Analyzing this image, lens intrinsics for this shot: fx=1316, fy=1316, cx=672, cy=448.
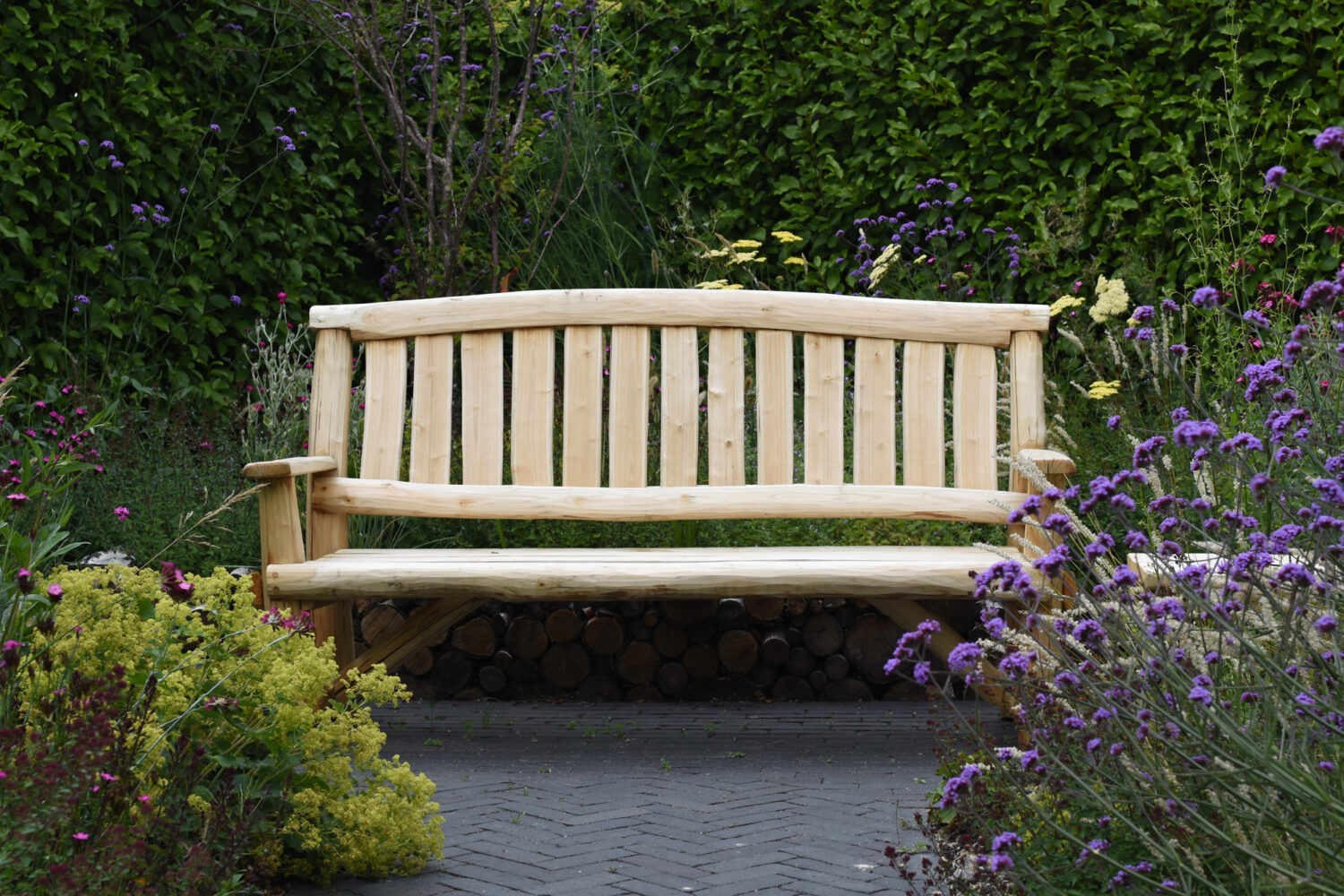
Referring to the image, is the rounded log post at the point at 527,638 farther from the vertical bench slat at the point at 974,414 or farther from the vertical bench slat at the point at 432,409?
the vertical bench slat at the point at 974,414

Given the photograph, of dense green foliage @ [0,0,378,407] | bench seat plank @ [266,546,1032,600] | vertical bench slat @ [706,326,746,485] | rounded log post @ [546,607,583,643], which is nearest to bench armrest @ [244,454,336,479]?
bench seat plank @ [266,546,1032,600]

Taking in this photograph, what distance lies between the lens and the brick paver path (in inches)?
108

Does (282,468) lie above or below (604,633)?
above

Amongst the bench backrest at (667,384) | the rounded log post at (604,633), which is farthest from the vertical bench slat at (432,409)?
the rounded log post at (604,633)

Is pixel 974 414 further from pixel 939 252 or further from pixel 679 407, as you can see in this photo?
pixel 939 252

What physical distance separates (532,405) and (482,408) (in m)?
0.16

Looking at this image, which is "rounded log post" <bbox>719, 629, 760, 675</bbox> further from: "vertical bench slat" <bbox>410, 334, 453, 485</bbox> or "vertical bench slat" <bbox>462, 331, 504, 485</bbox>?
"vertical bench slat" <bbox>410, 334, 453, 485</bbox>

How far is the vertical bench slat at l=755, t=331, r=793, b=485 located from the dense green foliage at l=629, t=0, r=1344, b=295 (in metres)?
1.81

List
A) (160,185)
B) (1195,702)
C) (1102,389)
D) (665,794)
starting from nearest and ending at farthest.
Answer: (1195,702) < (665,794) < (1102,389) < (160,185)

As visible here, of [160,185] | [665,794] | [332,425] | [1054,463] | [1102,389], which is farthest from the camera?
[160,185]

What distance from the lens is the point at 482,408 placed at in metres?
4.21

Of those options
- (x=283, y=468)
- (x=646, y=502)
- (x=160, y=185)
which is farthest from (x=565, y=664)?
(x=160, y=185)

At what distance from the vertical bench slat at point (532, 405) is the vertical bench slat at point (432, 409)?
0.22 metres

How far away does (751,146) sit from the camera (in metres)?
6.49
